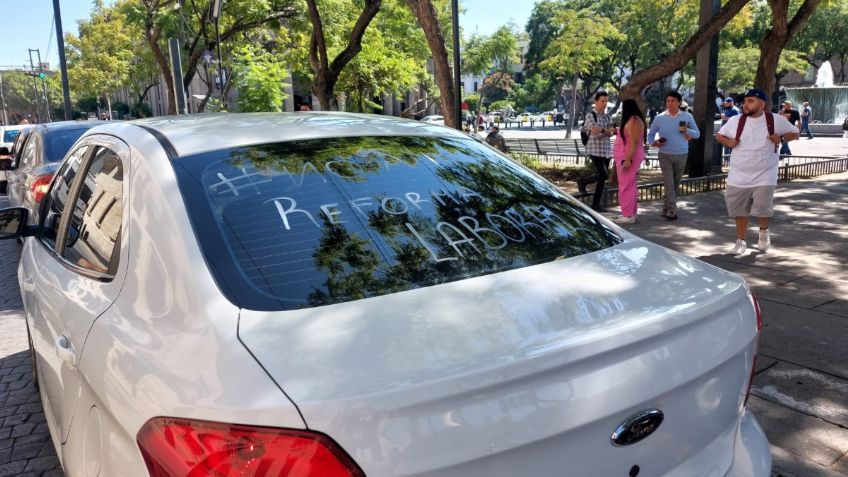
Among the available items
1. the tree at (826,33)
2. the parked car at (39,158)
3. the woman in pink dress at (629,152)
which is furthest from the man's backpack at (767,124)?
the tree at (826,33)

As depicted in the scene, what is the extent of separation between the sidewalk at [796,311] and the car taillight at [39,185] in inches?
272

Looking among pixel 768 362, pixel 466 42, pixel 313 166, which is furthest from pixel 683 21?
pixel 313 166

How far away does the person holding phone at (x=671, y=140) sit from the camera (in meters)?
9.30

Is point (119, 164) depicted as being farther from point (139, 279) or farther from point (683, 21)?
point (683, 21)

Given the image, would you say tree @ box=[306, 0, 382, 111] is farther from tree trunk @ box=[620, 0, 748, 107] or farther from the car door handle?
the car door handle

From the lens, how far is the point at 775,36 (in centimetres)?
1259

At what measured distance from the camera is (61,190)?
3346mm

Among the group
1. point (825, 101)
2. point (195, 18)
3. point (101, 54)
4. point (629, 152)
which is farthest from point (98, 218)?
point (825, 101)

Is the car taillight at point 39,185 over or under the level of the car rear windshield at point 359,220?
under

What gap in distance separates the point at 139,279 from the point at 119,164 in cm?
70

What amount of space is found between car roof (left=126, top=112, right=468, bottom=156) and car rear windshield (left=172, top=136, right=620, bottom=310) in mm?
61

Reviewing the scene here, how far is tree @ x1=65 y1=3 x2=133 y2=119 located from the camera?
38.1 metres

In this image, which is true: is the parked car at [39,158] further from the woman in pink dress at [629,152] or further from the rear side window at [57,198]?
the woman in pink dress at [629,152]

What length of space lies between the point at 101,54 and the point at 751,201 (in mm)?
39508
